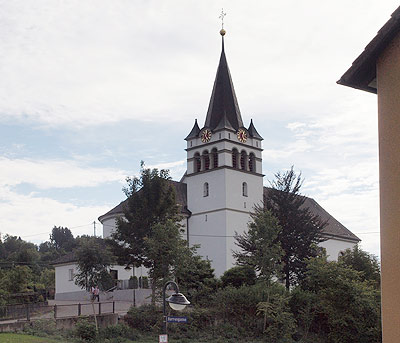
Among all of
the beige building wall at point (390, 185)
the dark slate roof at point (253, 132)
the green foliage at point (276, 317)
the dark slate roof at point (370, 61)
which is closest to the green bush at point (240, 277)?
the green foliage at point (276, 317)

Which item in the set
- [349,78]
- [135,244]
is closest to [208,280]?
[135,244]

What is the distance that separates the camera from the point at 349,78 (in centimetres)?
1092

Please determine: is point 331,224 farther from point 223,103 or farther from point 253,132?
point 223,103

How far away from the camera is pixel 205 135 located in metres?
57.8

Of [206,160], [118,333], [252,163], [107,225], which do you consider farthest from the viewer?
[252,163]

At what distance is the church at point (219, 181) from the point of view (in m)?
54.3

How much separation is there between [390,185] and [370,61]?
2150 millimetres

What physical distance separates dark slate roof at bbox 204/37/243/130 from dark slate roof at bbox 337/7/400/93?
4668cm

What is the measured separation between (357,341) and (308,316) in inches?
148

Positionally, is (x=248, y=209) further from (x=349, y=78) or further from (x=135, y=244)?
(x=349, y=78)

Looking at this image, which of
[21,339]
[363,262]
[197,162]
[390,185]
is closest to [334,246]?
[197,162]

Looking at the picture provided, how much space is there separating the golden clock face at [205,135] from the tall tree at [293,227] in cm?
1226

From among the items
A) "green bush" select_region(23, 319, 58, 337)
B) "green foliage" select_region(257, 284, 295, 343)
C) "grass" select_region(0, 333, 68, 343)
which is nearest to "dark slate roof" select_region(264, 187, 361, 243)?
"green foliage" select_region(257, 284, 295, 343)

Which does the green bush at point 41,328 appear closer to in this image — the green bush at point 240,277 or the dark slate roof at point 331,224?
the green bush at point 240,277
